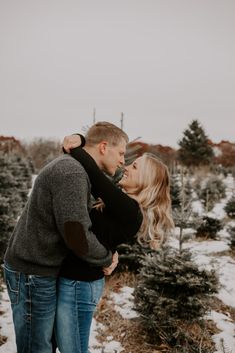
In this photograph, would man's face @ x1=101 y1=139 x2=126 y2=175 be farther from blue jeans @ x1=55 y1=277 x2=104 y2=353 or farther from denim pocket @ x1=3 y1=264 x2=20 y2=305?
denim pocket @ x1=3 y1=264 x2=20 y2=305

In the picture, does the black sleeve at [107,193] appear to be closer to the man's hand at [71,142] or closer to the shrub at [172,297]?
the man's hand at [71,142]

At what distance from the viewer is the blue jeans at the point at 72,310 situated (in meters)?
2.24

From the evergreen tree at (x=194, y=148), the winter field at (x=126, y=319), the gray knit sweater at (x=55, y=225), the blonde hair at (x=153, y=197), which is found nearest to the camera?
the gray knit sweater at (x=55, y=225)

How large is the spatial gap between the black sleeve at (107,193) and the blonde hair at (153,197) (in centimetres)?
53

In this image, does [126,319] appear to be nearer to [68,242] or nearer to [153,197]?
[153,197]

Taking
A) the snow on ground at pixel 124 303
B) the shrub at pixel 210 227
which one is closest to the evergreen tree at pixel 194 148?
the shrub at pixel 210 227

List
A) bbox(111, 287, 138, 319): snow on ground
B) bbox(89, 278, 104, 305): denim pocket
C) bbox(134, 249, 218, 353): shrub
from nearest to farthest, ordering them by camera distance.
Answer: bbox(89, 278, 104, 305): denim pocket
bbox(134, 249, 218, 353): shrub
bbox(111, 287, 138, 319): snow on ground

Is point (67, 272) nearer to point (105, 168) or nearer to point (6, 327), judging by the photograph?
point (105, 168)

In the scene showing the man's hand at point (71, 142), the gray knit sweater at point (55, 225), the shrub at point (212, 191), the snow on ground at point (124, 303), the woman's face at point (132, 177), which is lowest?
the snow on ground at point (124, 303)

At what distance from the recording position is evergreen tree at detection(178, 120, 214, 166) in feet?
128

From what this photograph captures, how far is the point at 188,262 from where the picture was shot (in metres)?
4.77

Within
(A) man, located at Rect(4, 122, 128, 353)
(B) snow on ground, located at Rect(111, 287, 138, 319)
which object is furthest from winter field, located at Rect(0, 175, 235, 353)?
(A) man, located at Rect(4, 122, 128, 353)

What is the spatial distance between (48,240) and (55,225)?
0.33 feet

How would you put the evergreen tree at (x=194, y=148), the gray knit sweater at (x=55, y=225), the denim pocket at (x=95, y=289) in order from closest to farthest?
the gray knit sweater at (x=55, y=225) → the denim pocket at (x=95, y=289) → the evergreen tree at (x=194, y=148)
